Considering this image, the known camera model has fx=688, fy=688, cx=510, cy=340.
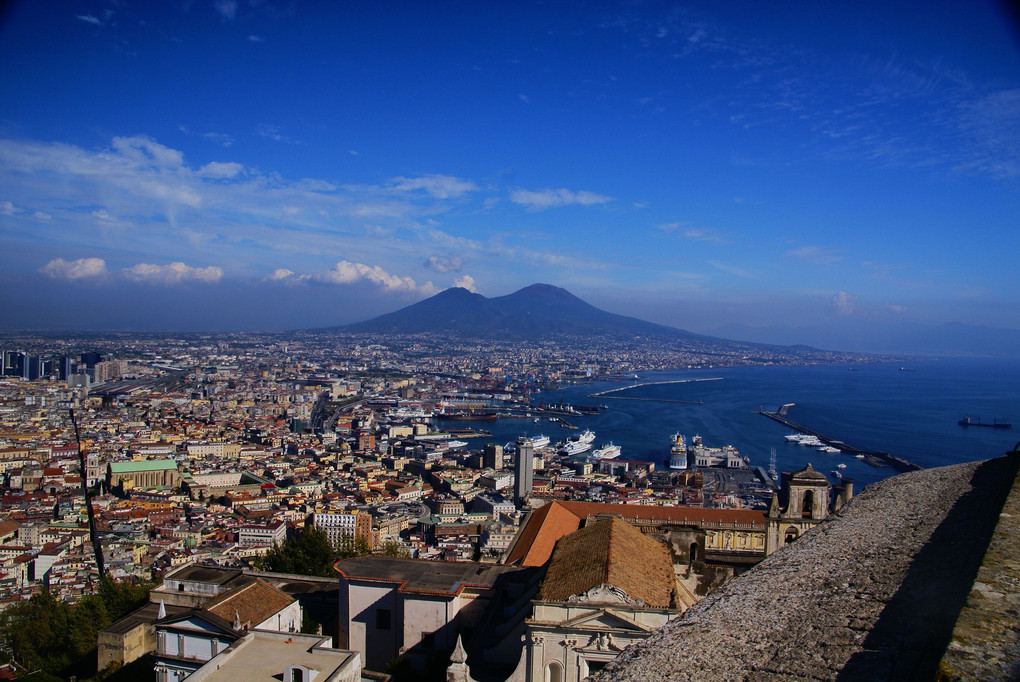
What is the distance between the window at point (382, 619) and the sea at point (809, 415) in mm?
14838

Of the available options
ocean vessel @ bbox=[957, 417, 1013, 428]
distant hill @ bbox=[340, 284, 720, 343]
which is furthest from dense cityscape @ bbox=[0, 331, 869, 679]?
distant hill @ bbox=[340, 284, 720, 343]


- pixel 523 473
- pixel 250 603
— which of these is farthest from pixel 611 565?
pixel 523 473

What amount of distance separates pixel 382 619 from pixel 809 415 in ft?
99.0

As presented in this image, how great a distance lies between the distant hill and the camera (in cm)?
9581

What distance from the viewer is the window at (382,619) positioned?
13.5 feet

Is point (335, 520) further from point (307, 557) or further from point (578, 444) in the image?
point (578, 444)

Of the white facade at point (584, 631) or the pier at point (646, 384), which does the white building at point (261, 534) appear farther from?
the pier at point (646, 384)

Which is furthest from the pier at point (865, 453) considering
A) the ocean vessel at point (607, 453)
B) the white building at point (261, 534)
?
the white building at point (261, 534)

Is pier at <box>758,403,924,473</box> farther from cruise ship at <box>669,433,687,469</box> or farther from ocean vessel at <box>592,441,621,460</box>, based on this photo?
ocean vessel at <box>592,441,621,460</box>

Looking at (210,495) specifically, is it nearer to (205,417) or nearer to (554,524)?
(205,417)

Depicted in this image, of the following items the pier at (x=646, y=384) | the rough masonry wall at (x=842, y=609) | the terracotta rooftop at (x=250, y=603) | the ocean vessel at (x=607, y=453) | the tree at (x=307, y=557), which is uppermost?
the rough masonry wall at (x=842, y=609)

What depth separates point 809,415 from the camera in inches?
1210

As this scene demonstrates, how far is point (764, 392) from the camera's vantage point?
41719mm

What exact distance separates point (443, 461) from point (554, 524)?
20582 mm
